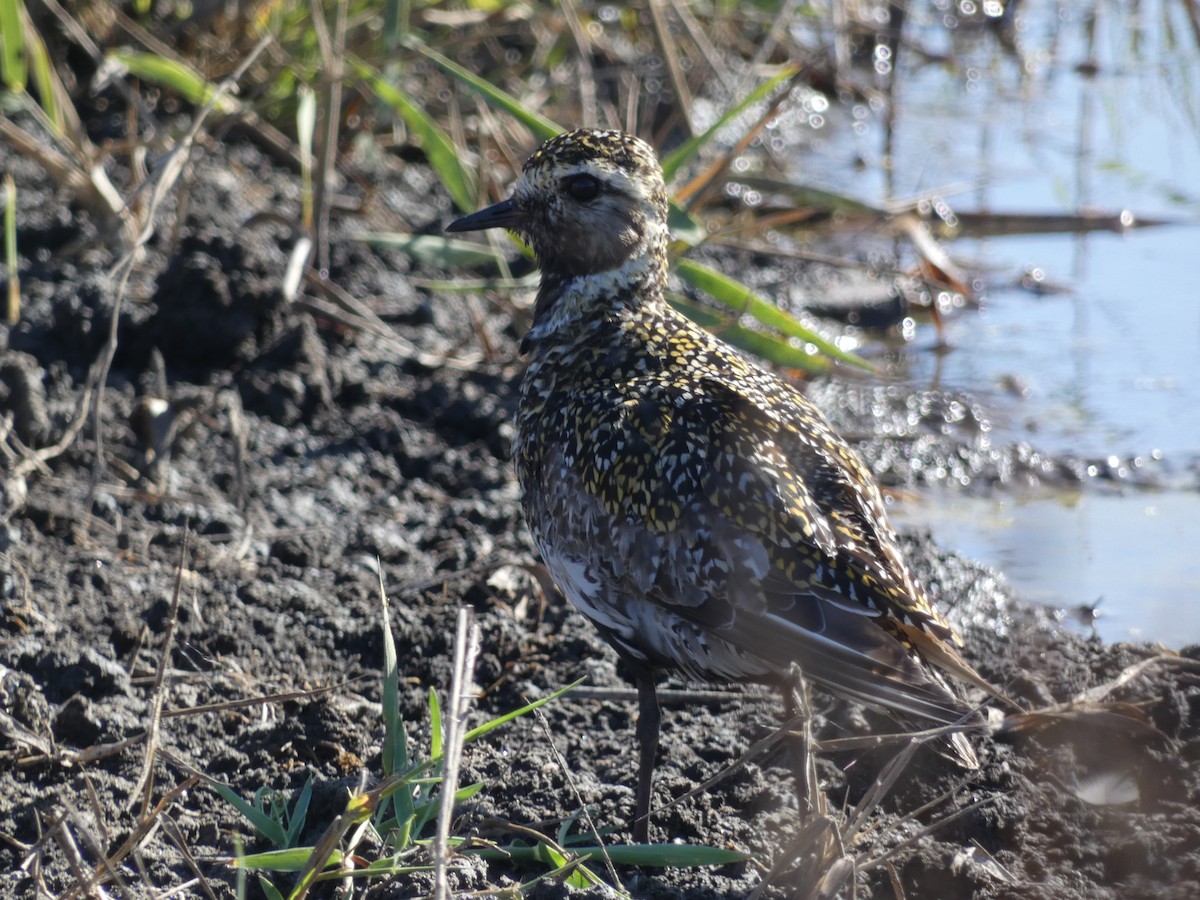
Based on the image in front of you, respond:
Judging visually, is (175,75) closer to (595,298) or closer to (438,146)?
(438,146)

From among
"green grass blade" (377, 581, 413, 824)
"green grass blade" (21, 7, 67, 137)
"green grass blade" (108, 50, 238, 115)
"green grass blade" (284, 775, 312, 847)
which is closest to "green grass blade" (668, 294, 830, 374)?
"green grass blade" (377, 581, 413, 824)

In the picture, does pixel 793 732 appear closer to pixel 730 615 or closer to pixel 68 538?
pixel 730 615

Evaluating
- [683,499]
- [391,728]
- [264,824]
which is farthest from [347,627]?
[683,499]

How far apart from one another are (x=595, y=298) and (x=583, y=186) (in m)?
0.34

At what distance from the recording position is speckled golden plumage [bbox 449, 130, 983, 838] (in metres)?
3.47

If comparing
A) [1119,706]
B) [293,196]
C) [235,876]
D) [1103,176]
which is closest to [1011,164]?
[1103,176]

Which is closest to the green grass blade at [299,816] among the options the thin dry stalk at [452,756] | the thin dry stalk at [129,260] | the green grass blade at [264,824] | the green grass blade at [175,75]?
the green grass blade at [264,824]

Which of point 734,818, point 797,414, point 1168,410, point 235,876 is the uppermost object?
point 1168,410

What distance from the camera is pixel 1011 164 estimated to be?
978 centimetres

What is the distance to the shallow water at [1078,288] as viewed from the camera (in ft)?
18.6

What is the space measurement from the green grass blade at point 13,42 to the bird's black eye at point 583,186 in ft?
9.85

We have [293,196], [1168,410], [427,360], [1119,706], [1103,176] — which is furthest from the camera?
[1103,176]

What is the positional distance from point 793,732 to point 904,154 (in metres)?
7.04

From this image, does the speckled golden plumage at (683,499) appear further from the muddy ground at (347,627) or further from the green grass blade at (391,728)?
the green grass blade at (391,728)
